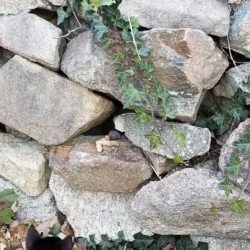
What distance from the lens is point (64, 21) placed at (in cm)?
237

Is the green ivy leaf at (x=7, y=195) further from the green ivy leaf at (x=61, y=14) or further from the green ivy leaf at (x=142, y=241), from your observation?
the green ivy leaf at (x=61, y=14)

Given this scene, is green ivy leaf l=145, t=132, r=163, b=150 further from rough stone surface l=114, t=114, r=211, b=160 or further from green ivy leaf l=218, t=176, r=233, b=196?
green ivy leaf l=218, t=176, r=233, b=196

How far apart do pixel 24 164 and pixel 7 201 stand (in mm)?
237

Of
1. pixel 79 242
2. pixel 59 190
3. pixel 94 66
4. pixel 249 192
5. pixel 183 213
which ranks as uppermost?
pixel 94 66

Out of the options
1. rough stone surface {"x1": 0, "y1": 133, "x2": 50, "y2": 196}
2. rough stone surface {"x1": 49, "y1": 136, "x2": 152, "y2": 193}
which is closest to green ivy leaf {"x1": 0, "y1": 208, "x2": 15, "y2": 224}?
rough stone surface {"x1": 0, "y1": 133, "x2": 50, "y2": 196}

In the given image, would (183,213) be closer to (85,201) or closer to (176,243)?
(176,243)

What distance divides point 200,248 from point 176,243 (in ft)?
0.37

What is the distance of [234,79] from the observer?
2.17 metres

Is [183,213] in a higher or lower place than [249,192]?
lower

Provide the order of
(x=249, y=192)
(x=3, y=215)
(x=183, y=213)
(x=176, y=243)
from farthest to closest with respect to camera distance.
→ (x=3, y=215), (x=176, y=243), (x=183, y=213), (x=249, y=192)

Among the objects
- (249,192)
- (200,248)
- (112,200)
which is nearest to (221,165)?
(249,192)

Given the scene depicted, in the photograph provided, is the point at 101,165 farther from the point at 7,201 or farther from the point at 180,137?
the point at 7,201

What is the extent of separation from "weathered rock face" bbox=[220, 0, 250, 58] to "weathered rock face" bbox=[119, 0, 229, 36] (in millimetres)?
41

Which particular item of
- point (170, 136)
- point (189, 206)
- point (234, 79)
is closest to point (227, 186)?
point (189, 206)
